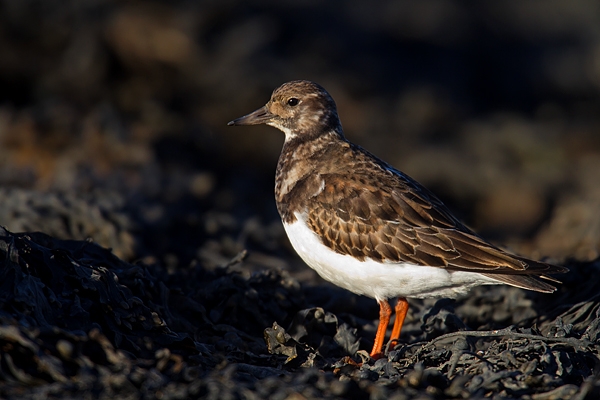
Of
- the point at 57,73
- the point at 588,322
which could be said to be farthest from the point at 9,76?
the point at 588,322

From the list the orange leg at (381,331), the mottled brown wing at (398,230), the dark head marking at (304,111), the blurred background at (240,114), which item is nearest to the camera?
the mottled brown wing at (398,230)

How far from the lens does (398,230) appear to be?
3.96m

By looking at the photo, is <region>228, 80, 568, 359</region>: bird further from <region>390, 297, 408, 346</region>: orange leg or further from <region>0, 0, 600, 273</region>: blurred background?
<region>0, 0, 600, 273</region>: blurred background

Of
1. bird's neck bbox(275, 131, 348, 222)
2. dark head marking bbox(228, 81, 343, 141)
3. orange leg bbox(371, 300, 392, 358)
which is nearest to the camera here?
orange leg bbox(371, 300, 392, 358)

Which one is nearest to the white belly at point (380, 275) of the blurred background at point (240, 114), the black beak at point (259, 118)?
the black beak at point (259, 118)

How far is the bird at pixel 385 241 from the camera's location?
12.7 ft

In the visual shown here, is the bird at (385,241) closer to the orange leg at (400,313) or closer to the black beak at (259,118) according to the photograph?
the orange leg at (400,313)

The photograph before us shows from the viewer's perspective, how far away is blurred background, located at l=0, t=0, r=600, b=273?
6797 mm

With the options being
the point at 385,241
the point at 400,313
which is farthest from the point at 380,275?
the point at 400,313

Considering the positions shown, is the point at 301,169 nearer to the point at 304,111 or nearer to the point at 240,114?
the point at 304,111

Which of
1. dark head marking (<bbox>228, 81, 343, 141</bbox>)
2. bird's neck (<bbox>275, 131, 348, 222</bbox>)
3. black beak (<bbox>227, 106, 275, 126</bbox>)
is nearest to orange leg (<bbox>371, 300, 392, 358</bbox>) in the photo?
bird's neck (<bbox>275, 131, 348, 222</bbox>)

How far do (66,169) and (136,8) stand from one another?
3599mm

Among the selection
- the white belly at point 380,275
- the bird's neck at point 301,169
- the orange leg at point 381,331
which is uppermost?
the bird's neck at point 301,169

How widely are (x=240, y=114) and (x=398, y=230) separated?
18.2 ft
